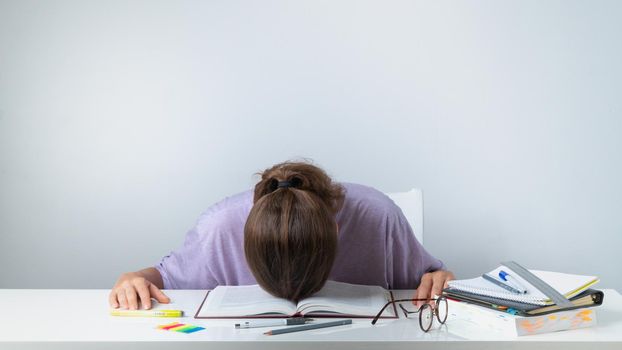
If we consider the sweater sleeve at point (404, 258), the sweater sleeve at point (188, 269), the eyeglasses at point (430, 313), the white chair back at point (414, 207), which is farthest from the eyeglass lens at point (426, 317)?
the white chair back at point (414, 207)

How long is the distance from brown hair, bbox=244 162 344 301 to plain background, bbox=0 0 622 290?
165 centimetres

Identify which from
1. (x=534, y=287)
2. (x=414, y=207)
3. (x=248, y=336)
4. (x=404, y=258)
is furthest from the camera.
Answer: (x=414, y=207)

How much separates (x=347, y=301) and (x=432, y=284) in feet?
1.05

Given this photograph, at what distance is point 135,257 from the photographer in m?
3.25

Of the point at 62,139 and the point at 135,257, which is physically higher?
the point at 62,139

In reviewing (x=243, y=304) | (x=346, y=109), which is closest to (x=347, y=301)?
(x=243, y=304)

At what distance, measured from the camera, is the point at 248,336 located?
1337 millimetres

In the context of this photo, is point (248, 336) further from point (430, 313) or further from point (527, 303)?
point (527, 303)

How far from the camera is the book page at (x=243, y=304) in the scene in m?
1.45

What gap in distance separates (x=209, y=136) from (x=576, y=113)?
1601mm

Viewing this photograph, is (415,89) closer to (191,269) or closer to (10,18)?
(191,269)

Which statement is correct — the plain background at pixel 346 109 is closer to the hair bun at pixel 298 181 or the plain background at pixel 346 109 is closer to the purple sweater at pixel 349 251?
the purple sweater at pixel 349 251

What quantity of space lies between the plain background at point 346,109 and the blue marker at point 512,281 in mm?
1638

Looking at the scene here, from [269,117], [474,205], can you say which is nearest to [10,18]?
[269,117]
